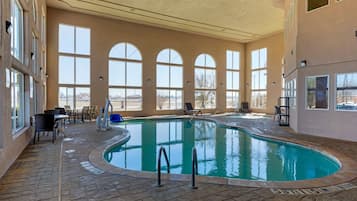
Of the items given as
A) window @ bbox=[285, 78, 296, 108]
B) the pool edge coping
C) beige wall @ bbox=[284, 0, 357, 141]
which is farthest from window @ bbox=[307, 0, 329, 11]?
the pool edge coping

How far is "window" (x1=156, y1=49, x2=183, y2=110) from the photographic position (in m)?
16.6

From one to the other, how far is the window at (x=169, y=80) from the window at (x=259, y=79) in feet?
19.6

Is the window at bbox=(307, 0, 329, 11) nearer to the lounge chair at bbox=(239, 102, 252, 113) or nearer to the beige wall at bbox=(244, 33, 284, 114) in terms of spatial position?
the beige wall at bbox=(244, 33, 284, 114)

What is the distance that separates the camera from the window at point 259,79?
61.2 ft

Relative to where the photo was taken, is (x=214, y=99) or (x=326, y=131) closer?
(x=326, y=131)

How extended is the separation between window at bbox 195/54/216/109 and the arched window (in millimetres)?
4491

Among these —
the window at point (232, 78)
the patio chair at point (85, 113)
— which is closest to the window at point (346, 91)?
the patio chair at point (85, 113)

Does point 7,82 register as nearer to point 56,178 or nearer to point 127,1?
point 56,178

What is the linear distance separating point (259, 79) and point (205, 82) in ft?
13.7

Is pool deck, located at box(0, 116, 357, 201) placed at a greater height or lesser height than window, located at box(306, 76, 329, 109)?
lesser

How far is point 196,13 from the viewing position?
13.4 meters

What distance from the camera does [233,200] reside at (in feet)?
9.97

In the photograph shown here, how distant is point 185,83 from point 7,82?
13.7m

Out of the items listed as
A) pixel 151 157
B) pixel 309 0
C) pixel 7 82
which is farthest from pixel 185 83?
pixel 7 82
